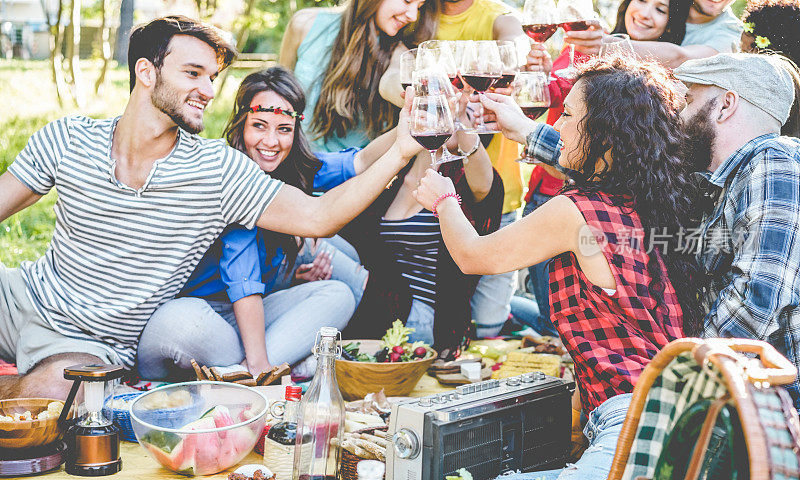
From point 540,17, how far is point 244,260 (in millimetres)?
1628

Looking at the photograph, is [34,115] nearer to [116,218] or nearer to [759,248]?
[116,218]

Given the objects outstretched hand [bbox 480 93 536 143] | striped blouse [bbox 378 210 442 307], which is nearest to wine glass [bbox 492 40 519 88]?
outstretched hand [bbox 480 93 536 143]

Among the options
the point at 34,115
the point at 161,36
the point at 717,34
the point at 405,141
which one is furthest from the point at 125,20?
the point at 405,141

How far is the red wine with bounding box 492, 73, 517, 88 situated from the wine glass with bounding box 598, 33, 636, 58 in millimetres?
360

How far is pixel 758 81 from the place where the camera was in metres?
2.72

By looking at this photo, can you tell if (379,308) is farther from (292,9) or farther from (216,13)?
(292,9)

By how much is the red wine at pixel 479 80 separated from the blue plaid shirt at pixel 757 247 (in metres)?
0.85

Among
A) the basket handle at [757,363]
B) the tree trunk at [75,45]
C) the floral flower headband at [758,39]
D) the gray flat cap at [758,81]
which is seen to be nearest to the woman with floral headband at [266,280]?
the gray flat cap at [758,81]

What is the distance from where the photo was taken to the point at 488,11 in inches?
175

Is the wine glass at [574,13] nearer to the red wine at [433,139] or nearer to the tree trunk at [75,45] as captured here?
the red wine at [433,139]

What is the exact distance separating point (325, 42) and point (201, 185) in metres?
1.50

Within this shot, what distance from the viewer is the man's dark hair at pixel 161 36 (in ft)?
11.2

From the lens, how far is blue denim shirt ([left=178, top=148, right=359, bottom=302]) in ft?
11.8

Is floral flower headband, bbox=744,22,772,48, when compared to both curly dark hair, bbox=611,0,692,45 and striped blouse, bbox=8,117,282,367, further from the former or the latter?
striped blouse, bbox=8,117,282,367
